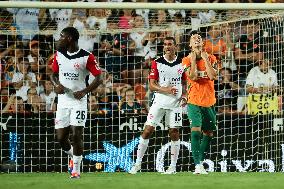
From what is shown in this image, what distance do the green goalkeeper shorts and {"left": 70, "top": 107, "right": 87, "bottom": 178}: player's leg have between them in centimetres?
171

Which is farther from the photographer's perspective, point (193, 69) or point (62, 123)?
point (193, 69)

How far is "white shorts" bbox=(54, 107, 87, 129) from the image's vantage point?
11.4 m

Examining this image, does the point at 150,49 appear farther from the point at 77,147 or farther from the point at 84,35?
the point at 77,147

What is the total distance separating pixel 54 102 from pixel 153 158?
205 cm

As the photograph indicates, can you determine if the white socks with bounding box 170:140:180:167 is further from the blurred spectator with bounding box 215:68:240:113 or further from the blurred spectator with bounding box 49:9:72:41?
the blurred spectator with bounding box 49:9:72:41

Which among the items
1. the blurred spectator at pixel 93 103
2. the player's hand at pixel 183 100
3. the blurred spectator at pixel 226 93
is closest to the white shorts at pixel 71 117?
the player's hand at pixel 183 100

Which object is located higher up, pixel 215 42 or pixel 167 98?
pixel 215 42

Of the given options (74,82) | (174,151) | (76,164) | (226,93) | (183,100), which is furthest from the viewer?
(226,93)

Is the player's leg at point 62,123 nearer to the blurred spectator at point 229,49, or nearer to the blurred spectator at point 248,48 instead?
the blurred spectator at point 229,49

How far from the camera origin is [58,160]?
14.5 m

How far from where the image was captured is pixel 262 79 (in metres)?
15.2

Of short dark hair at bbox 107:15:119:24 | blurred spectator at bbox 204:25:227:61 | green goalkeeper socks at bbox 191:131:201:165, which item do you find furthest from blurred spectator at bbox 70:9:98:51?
green goalkeeper socks at bbox 191:131:201:165

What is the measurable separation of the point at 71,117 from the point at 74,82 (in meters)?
0.46

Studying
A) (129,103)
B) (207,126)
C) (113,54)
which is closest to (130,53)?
(113,54)
